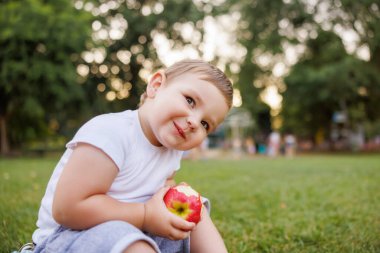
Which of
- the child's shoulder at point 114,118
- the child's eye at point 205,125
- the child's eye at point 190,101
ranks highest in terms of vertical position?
the child's eye at point 190,101

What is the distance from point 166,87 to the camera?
1.71 meters

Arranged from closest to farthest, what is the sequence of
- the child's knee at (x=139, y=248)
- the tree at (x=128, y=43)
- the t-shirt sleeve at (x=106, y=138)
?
the child's knee at (x=139, y=248) < the t-shirt sleeve at (x=106, y=138) < the tree at (x=128, y=43)

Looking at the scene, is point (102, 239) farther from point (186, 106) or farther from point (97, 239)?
point (186, 106)

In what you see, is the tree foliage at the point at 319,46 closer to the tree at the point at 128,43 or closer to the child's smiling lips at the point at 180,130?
the tree at the point at 128,43

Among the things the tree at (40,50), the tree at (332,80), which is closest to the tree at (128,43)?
the tree at (40,50)

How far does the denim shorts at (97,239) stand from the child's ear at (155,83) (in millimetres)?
589

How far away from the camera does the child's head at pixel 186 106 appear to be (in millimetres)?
1630

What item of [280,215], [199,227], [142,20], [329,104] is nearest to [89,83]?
[142,20]

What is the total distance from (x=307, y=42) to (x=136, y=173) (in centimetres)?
2973

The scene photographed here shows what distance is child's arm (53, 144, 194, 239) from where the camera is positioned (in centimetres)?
145

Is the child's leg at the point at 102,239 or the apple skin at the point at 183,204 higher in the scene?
the apple skin at the point at 183,204

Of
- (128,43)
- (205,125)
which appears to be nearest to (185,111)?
(205,125)

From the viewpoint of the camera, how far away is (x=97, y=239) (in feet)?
4.65

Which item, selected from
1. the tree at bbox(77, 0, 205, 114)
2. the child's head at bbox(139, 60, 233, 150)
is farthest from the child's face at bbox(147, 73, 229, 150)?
the tree at bbox(77, 0, 205, 114)
